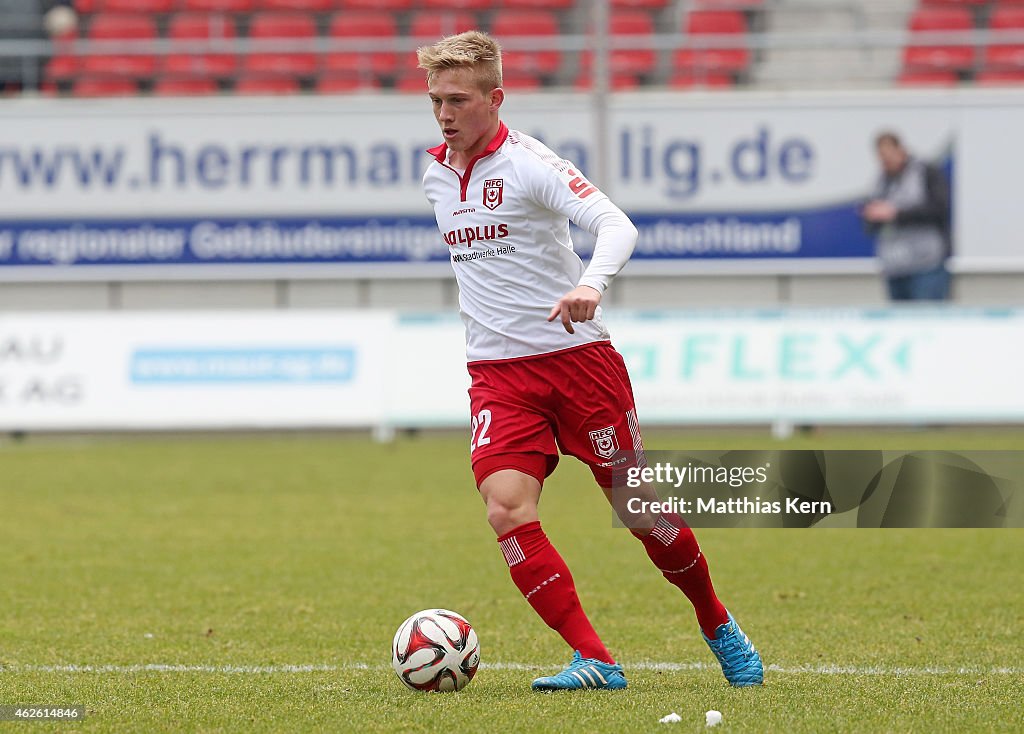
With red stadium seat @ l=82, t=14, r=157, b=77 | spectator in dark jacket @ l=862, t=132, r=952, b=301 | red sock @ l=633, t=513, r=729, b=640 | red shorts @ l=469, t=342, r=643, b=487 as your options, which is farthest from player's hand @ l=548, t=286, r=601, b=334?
red stadium seat @ l=82, t=14, r=157, b=77

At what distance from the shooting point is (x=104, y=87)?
848 inches

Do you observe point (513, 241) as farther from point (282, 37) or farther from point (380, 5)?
point (380, 5)

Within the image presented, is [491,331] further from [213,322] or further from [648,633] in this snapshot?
[213,322]

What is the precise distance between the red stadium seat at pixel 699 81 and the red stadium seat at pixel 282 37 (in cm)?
490

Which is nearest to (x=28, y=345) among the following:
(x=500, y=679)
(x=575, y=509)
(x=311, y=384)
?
(x=311, y=384)

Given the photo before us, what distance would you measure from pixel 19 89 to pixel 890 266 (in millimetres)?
11661

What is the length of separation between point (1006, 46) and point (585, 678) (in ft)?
60.2

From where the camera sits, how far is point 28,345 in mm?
16469

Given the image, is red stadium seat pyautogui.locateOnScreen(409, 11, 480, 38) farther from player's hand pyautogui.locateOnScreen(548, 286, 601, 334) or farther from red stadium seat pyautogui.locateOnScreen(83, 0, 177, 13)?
player's hand pyautogui.locateOnScreen(548, 286, 601, 334)

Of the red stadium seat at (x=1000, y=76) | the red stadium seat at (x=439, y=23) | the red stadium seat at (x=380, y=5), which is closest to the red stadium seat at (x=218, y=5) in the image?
the red stadium seat at (x=380, y=5)

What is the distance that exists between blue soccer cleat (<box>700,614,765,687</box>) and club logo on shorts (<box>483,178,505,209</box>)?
1553 mm

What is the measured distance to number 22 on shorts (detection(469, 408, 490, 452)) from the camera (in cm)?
511

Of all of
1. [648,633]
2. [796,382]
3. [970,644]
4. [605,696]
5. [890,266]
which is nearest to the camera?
[605,696]

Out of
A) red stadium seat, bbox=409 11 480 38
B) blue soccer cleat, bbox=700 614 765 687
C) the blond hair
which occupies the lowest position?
blue soccer cleat, bbox=700 614 765 687
